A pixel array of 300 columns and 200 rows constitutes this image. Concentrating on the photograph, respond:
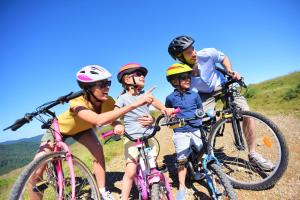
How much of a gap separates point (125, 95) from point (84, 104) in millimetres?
812

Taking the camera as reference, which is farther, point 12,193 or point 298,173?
point 298,173

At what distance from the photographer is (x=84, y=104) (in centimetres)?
431

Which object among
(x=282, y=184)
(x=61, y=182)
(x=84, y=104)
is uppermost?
(x=84, y=104)

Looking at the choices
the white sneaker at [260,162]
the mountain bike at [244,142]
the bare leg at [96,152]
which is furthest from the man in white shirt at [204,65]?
the bare leg at [96,152]

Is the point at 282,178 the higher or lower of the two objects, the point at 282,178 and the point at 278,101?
the lower

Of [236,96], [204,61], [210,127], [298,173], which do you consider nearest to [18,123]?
[210,127]

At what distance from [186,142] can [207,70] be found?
70.5 inches

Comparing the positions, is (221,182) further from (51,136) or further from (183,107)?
(51,136)

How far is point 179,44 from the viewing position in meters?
5.30

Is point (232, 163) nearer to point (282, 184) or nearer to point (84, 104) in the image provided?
point (282, 184)

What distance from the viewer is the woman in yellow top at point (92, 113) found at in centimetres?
376

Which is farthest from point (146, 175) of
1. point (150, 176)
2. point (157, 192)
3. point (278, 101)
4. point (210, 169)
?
point (278, 101)

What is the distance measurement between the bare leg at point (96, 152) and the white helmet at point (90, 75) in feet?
4.44

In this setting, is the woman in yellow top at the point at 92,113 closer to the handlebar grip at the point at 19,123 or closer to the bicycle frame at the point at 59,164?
the bicycle frame at the point at 59,164
